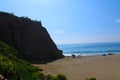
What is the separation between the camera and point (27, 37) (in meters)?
48.7

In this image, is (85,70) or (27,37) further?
(27,37)

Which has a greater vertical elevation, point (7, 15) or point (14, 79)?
point (7, 15)

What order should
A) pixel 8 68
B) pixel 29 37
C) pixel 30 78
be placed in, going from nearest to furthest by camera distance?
pixel 8 68 < pixel 30 78 < pixel 29 37

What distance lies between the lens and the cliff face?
46375 mm

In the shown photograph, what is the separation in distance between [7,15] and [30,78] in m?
38.3

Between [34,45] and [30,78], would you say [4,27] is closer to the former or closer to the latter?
[34,45]

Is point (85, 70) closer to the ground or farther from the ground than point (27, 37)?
closer to the ground

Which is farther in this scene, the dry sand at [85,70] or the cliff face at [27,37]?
the cliff face at [27,37]

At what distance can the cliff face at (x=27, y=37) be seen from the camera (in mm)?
46375

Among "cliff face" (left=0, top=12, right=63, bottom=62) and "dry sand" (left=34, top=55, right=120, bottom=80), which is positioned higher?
"cliff face" (left=0, top=12, right=63, bottom=62)

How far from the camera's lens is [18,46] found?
4600 cm

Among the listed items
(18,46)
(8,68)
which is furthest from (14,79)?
(18,46)

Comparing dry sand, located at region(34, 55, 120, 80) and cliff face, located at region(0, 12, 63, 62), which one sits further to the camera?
cliff face, located at region(0, 12, 63, 62)

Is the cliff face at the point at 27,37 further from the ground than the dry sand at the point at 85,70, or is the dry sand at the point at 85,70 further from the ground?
the cliff face at the point at 27,37
